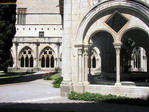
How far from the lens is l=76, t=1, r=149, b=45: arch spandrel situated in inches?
404

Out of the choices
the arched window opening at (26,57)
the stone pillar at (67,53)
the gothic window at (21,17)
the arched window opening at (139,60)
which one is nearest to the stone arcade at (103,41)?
the stone pillar at (67,53)

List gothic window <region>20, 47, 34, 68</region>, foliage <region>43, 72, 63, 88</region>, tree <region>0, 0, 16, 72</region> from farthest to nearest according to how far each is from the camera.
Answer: gothic window <region>20, 47, 34, 68</region>
tree <region>0, 0, 16, 72</region>
foliage <region>43, 72, 63, 88</region>

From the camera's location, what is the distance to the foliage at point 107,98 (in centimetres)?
924

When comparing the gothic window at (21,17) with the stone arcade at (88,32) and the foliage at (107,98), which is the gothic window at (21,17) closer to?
the stone arcade at (88,32)

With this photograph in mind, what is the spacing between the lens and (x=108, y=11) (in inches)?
436

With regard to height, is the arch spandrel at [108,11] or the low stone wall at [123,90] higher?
the arch spandrel at [108,11]

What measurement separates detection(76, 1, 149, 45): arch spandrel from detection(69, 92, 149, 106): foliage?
2.72 meters

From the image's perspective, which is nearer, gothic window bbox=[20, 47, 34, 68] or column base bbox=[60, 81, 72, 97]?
column base bbox=[60, 81, 72, 97]

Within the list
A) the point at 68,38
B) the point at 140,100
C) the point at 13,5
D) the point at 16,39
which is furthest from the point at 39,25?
the point at 140,100

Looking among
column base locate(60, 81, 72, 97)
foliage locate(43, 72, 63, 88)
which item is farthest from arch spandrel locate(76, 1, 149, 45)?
foliage locate(43, 72, 63, 88)

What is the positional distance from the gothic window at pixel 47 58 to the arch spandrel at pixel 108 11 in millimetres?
30292

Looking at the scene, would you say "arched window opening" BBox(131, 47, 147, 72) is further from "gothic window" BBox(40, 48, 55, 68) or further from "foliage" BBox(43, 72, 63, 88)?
"gothic window" BBox(40, 48, 55, 68)

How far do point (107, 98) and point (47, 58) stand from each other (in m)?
32.2

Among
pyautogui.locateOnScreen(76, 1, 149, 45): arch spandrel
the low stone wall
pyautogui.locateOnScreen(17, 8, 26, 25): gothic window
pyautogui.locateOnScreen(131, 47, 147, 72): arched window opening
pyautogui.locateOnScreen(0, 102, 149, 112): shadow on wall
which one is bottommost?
pyautogui.locateOnScreen(0, 102, 149, 112): shadow on wall
